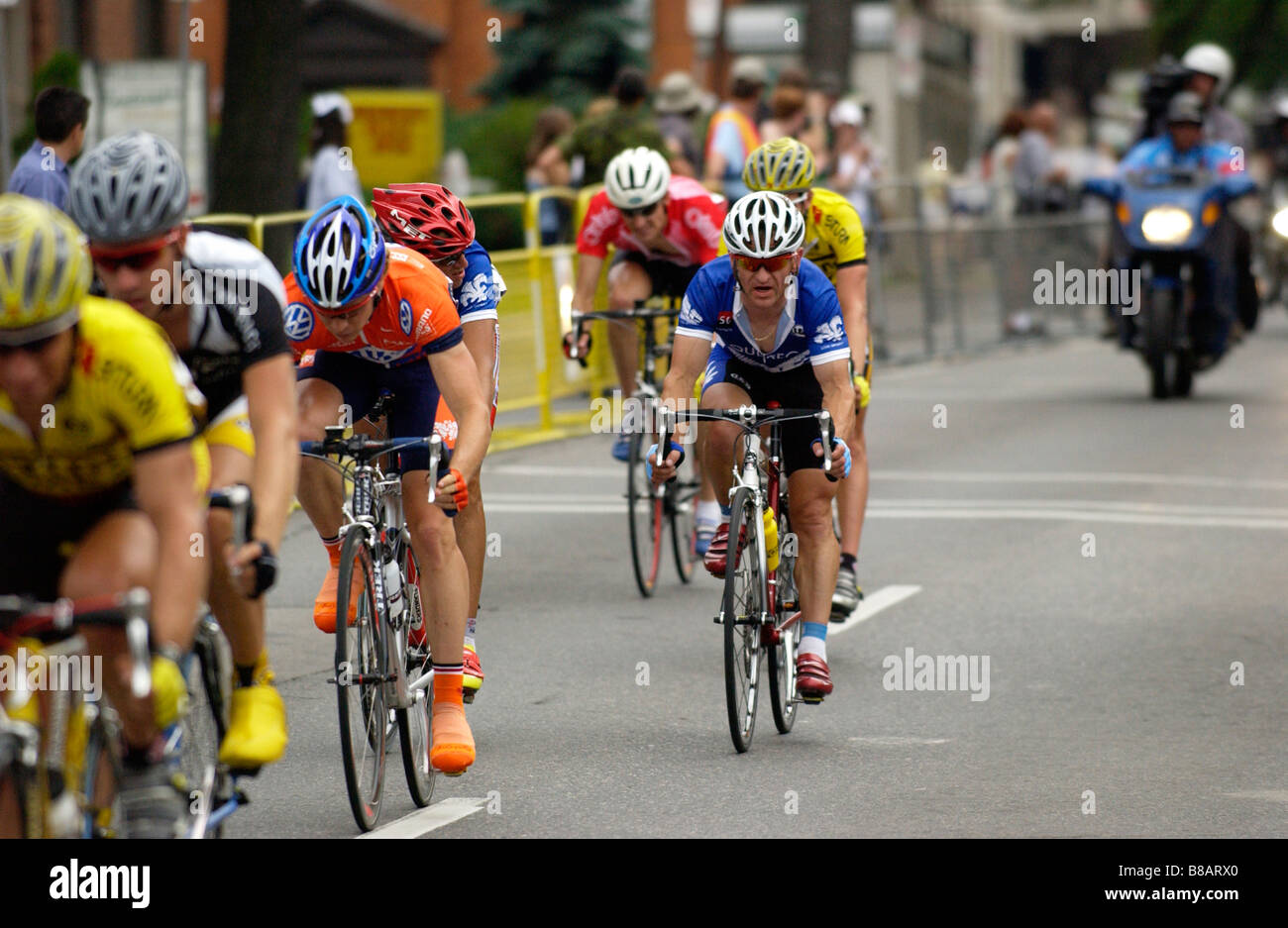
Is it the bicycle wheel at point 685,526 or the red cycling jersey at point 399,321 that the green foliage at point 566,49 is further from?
the red cycling jersey at point 399,321

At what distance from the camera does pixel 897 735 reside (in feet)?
26.3

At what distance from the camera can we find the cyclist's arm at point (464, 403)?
683 cm

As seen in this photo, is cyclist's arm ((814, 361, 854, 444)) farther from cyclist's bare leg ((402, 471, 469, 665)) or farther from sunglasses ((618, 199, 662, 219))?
sunglasses ((618, 199, 662, 219))

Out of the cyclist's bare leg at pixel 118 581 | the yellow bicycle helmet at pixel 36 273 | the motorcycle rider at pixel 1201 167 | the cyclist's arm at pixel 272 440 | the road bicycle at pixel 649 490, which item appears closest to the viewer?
the yellow bicycle helmet at pixel 36 273

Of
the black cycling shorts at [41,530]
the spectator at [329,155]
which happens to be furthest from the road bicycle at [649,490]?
the black cycling shorts at [41,530]

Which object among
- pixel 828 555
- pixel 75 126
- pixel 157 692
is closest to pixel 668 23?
pixel 75 126

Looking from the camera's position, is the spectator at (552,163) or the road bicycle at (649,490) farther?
the spectator at (552,163)

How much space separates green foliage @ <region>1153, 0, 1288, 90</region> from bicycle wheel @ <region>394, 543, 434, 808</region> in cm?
4588

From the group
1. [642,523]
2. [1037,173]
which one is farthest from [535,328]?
[1037,173]

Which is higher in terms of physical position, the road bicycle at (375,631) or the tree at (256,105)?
the tree at (256,105)

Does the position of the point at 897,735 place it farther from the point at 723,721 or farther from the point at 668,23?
the point at 668,23

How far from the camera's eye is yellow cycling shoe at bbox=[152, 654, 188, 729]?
4695mm

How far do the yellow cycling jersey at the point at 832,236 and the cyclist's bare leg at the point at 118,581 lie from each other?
17.1 feet
